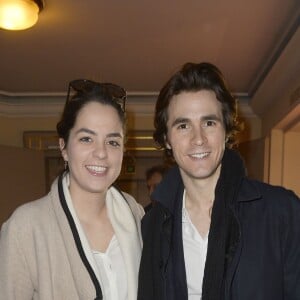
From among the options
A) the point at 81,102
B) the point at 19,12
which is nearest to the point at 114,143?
the point at 81,102

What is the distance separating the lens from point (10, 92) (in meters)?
4.11

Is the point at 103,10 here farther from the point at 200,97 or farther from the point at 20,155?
the point at 20,155

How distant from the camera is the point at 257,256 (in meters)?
1.11

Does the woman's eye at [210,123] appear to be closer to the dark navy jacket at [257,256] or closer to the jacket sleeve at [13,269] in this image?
the dark navy jacket at [257,256]

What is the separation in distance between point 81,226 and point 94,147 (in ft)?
0.89

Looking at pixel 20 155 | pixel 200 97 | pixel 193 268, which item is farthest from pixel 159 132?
pixel 20 155

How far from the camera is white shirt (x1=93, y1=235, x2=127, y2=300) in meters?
1.25

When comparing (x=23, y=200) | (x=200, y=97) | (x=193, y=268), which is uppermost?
(x=200, y=97)

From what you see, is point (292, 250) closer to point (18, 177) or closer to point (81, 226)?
point (81, 226)

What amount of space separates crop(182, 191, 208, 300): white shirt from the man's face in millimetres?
196

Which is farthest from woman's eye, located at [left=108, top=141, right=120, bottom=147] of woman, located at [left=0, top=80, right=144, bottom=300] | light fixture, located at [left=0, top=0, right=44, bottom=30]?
light fixture, located at [left=0, top=0, right=44, bottom=30]

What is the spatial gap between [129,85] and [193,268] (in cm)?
280

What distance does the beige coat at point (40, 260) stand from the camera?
3.76ft

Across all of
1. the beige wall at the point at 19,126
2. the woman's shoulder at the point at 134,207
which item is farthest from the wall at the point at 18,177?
the woman's shoulder at the point at 134,207
